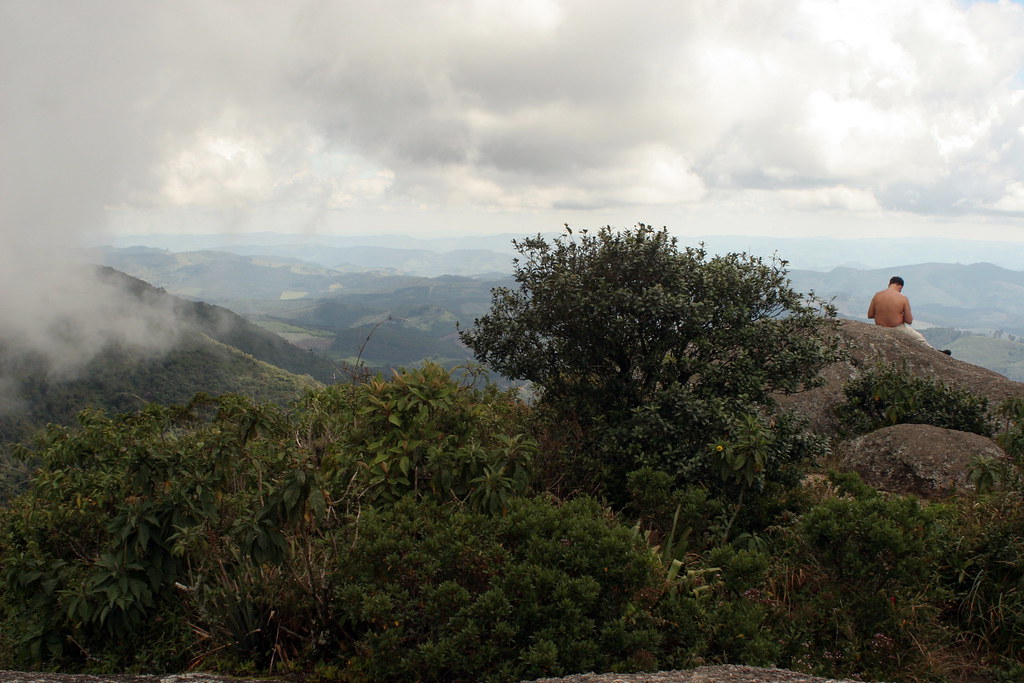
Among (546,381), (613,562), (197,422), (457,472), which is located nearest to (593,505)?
(613,562)

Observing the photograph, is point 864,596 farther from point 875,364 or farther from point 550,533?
point 875,364

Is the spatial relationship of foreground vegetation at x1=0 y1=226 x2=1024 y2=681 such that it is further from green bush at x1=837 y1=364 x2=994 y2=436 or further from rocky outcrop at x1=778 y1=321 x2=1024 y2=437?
rocky outcrop at x1=778 y1=321 x2=1024 y2=437

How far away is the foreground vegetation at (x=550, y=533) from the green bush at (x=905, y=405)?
3.19 metres

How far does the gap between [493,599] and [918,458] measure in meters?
7.00

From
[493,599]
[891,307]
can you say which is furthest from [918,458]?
[891,307]

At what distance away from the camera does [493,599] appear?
3.57m

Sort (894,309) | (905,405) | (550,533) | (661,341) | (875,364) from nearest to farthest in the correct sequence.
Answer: (550,533), (661,341), (905,405), (875,364), (894,309)

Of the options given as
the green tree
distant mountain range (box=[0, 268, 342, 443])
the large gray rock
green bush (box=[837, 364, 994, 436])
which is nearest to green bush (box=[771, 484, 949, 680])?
the green tree

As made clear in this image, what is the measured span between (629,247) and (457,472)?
3.49 m

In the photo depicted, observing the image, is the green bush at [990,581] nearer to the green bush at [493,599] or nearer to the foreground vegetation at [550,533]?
the foreground vegetation at [550,533]

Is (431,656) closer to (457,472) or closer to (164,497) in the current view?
(457,472)

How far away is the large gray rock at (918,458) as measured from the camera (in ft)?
24.8

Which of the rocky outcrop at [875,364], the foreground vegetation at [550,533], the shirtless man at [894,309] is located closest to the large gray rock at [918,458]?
the foreground vegetation at [550,533]

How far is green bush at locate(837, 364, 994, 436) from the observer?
31.3 ft
